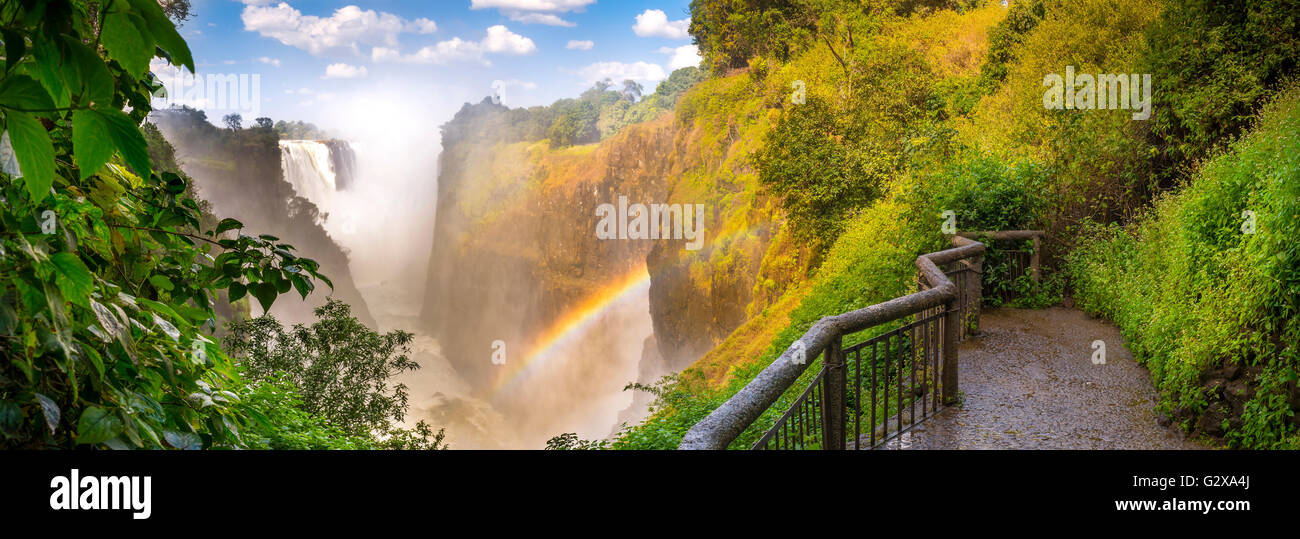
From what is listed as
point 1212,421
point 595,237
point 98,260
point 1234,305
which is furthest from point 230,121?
point 1212,421

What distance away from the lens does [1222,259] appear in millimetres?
4203

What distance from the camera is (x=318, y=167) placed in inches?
1591

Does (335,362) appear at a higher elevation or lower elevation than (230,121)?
lower

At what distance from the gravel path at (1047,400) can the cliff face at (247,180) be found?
3348 cm

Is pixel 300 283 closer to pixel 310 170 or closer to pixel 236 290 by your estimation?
pixel 236 290

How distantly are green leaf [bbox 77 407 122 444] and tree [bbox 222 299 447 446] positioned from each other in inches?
425

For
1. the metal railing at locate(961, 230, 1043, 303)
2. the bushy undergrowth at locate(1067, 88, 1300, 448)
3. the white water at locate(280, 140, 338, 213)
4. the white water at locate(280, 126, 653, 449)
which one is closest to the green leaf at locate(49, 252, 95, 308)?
the bushy undergrowth at locate(1067, 88, 1300, 448)

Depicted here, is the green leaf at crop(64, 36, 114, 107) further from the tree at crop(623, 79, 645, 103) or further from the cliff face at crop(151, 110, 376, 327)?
the tree at crop(623, 79, 645, 103)

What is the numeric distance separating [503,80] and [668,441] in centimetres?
3860

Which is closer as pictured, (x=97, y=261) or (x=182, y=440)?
(x=182, y=440)

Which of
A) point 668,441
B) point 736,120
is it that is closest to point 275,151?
point 736,120

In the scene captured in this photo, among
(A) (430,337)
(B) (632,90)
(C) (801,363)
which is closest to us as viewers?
(C) (801,363)

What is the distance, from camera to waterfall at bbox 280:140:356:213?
124 ft

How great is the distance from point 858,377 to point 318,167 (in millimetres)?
42996
